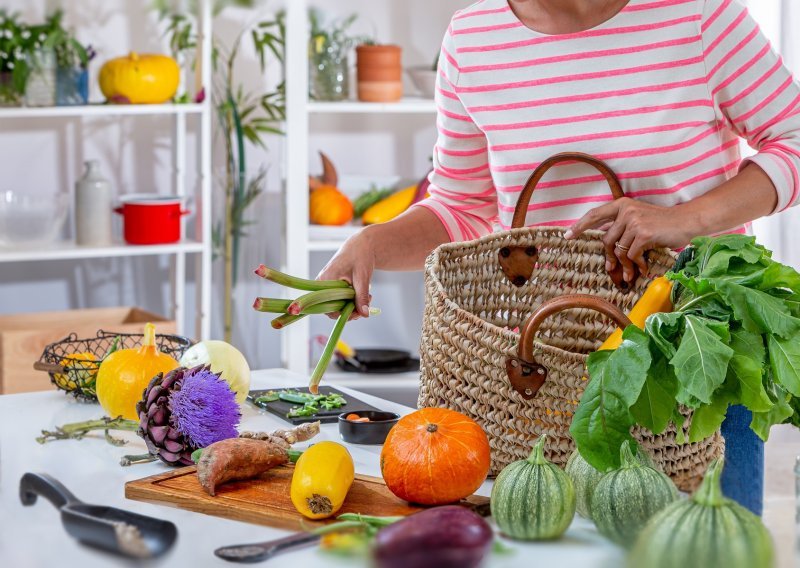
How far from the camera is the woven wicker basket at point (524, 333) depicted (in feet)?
2.64

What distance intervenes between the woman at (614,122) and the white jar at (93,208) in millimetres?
1386

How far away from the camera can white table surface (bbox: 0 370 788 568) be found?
0.88 feet

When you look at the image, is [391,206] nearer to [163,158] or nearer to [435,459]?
[163,158]

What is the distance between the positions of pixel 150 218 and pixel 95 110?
29cm

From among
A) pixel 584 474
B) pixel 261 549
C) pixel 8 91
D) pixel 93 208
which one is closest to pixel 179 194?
pixel 93 208

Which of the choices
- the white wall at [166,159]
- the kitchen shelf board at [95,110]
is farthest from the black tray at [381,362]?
the kitchen shelf board at [95,110]

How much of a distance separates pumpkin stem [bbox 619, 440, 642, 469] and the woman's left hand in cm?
35

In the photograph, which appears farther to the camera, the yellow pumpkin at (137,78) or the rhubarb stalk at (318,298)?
the yellow pumpkin at (137,78)

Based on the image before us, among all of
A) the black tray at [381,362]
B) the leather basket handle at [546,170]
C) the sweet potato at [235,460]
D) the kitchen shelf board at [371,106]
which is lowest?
the black tray at [381,362]

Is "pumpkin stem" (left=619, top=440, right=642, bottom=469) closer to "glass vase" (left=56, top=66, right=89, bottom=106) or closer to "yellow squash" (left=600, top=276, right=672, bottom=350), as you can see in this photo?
"yellow squash" (left=600, top=276, right=672, bottom=350)

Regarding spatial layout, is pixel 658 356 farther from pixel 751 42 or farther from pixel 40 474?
pixel 751 42

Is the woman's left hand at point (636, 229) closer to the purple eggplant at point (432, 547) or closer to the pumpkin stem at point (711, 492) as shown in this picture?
the pumpkin stem at point (711, 492)

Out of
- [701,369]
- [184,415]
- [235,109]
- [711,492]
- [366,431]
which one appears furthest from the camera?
[235,109]

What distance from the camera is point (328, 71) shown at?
2.56m
